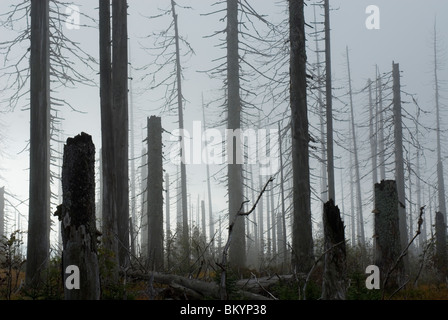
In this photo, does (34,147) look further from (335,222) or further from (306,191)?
(335,222)

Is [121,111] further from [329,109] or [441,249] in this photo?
[329,109]

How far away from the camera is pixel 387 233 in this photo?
9.10m

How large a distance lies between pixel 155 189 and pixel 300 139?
4867 millimetres

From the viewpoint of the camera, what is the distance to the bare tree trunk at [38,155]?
970 centimetres

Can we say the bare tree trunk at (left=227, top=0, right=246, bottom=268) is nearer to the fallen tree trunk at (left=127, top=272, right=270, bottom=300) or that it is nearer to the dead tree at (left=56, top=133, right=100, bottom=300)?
the fallen tree trunk at (left=127, top=272, right=270, bottom=300)

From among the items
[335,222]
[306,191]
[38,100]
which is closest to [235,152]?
[306,191]

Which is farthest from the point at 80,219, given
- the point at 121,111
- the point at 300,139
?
the point at 300,139

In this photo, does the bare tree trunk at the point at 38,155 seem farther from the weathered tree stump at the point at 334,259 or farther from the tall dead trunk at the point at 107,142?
the weathered tree stump at the point at 334,259

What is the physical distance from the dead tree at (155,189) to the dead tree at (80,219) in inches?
277

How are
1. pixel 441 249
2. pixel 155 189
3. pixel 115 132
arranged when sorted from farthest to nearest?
pixel 441 249
pixel 155 189
pixel 115 132

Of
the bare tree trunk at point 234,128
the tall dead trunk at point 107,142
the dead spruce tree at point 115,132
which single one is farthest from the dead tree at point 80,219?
the bare tree trunk at point 234,128

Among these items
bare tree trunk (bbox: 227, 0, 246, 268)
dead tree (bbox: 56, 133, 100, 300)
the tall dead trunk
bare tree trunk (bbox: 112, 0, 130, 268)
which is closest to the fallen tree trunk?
the tall dead trunk
